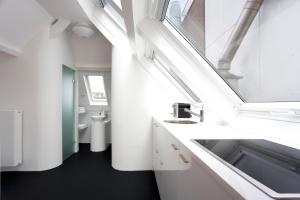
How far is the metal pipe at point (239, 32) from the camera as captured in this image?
4.17ft

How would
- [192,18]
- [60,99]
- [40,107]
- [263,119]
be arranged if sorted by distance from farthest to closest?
[60,99]
[40,107]
[192,18]
[263,119]

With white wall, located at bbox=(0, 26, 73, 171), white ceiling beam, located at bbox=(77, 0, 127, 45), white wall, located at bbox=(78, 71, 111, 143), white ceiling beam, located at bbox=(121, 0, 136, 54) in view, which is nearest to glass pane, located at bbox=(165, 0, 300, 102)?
white ceiling beam, located at bbox=(121, 0, 136, 54)

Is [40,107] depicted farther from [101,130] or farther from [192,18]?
[192,18]

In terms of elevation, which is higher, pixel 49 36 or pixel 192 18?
pixel 49 36

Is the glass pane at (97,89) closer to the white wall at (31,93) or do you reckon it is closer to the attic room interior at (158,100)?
the attic room interior at (158,100)

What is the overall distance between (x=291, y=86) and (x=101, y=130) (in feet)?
11.6

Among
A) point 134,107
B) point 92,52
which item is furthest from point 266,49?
point 92,52

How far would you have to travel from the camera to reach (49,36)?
2893 millimetres

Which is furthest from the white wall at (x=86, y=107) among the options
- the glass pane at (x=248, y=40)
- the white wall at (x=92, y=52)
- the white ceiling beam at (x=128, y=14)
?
the glass pane at (x=248, y=40)

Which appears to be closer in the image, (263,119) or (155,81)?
(263,119)

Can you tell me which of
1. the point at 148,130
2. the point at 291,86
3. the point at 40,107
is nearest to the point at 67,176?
the point at 40,107

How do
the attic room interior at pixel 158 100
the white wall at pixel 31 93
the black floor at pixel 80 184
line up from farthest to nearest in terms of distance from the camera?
the white wall at pixel 31 93 < the black floor at pixel 80 184 < the attic room interior at pixel 158 100

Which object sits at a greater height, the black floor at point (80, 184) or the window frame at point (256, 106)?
the window frame at point (256, 106)

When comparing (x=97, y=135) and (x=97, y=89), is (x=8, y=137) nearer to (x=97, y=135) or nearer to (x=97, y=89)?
(x=97, y=135)
